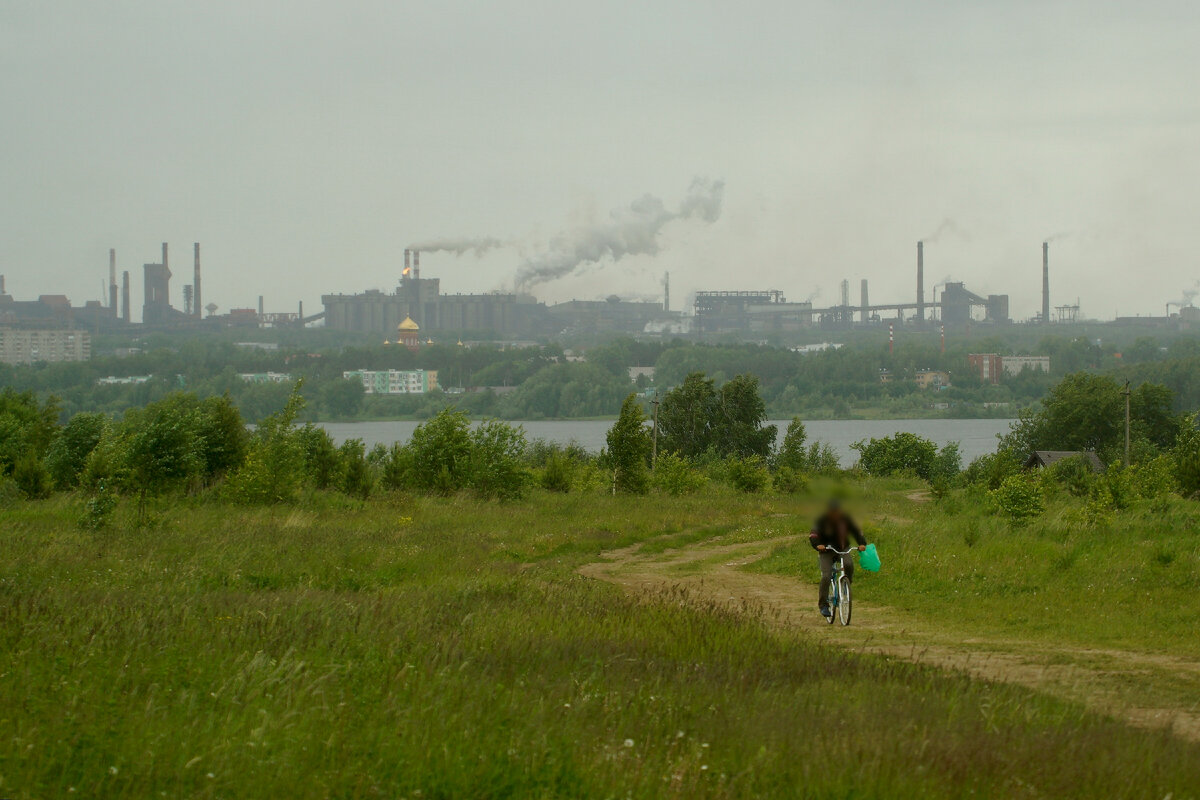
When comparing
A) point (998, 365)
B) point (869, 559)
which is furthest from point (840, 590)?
point (998, 365)

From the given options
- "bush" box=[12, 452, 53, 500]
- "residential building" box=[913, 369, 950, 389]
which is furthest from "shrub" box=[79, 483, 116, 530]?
"residential building" box=[913, 369, 950, 389]

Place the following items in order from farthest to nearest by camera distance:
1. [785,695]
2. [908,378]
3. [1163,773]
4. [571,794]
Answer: [908,378]
[785,695]
[1163,773]
[571,794]

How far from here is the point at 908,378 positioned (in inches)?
7151

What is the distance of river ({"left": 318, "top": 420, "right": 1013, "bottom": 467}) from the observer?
11631 cm

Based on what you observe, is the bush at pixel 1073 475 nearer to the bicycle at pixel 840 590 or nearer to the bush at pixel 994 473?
the bush at pixel 994 473

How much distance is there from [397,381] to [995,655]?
181136 millimetres

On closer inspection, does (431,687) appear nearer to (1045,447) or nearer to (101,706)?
(101,706)

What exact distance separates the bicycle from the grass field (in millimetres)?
857

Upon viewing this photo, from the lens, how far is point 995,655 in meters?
8.43

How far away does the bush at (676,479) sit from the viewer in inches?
1326

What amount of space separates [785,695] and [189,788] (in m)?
3.32

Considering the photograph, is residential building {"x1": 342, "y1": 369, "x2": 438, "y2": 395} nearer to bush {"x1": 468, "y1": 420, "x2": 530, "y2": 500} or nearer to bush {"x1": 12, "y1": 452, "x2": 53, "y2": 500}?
bush {"x1": 468, "y1": 420, "x2": 530, "y2": 500}

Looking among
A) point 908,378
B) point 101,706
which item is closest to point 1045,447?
point 101,706

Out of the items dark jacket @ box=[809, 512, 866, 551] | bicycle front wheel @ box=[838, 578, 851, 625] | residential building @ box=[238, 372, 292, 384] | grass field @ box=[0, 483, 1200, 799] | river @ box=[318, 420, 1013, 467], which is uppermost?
residential building @ box=[238, 372, 292, 384]
